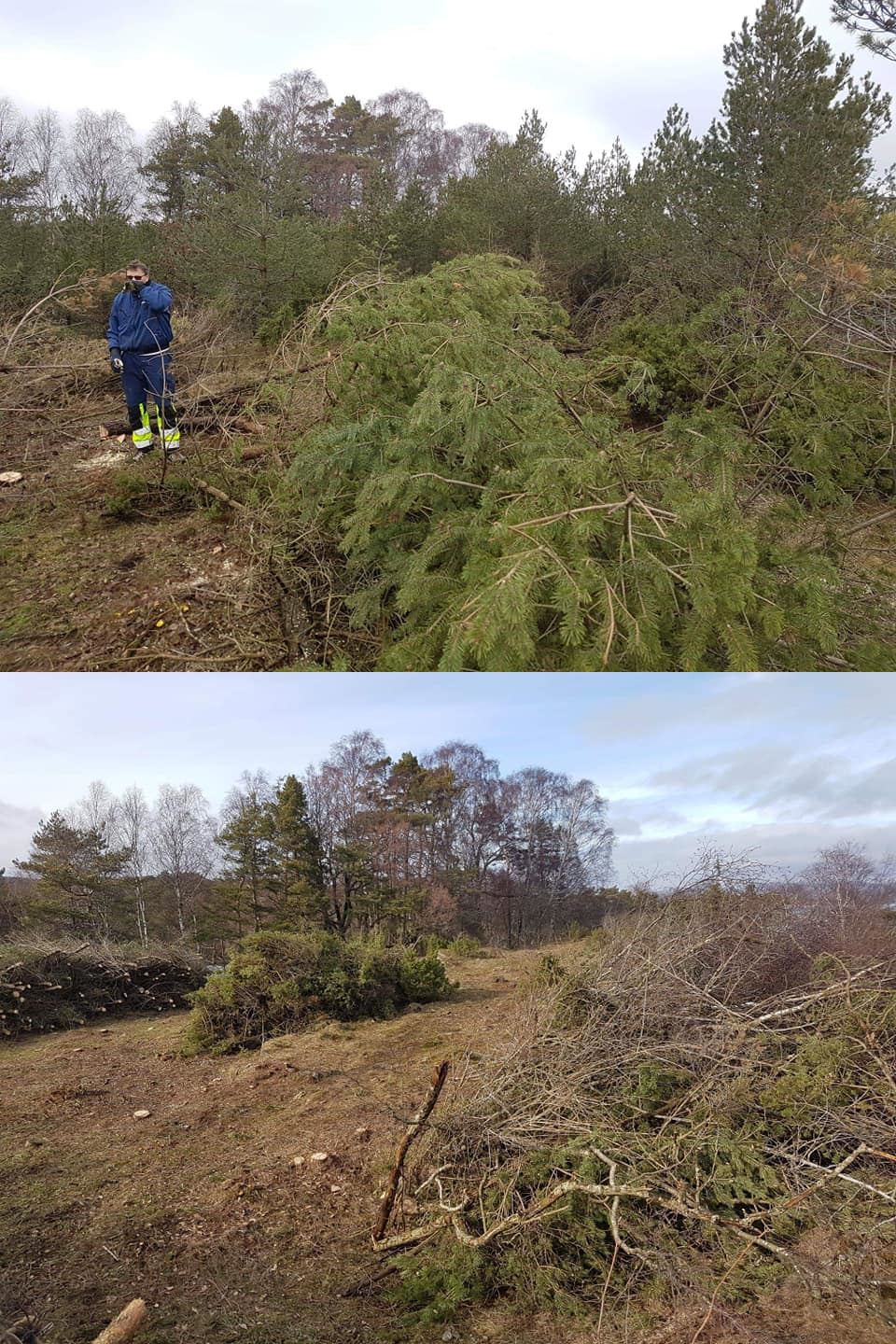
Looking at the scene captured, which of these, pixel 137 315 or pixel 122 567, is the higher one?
pixel 137 315

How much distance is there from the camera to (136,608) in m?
5.34

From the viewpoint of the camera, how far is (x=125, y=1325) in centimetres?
257

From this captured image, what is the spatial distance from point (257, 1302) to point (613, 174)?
17.9 meters

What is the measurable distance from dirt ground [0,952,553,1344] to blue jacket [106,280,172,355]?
5504 mm

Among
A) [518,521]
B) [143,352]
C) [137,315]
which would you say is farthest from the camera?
[143,352]

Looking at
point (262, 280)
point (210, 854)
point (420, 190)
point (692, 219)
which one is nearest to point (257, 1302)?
point (210, 854)

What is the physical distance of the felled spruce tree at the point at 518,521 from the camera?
128 inches

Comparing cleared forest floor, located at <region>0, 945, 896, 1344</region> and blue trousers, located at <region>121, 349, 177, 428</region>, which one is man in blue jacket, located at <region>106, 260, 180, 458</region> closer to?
blue trousers, located at <region>121, 349, 177, 428</region>

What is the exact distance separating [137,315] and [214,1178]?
6.29 meters

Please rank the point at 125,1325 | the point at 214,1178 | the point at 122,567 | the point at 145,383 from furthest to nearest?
the point at 145,383 → the point at 122,567 → the point at 214,1178 → the point at 125,1325

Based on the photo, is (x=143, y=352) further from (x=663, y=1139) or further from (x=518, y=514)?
(x=663, y=1139)

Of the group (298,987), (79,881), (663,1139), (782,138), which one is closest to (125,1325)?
(663,1139)

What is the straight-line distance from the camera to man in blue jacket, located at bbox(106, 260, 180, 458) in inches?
271

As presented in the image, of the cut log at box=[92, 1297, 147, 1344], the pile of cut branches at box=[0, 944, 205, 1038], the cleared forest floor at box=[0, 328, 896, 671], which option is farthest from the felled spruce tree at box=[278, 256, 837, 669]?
the pile of cut branches at box=[0, 944, 205, 1038]
